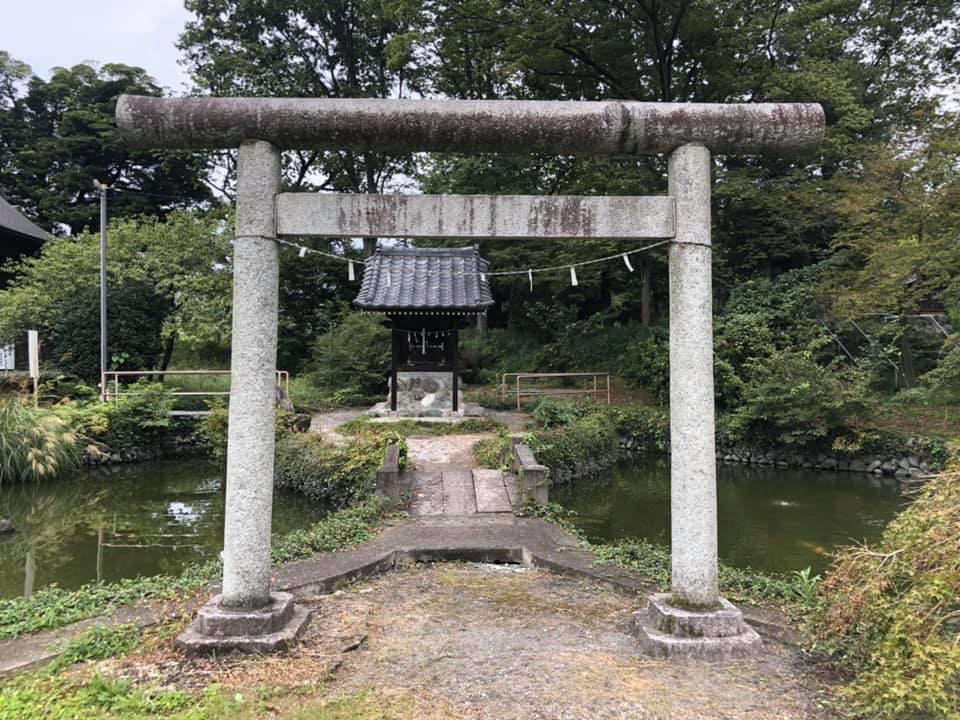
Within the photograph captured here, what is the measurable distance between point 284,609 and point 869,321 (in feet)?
56.8

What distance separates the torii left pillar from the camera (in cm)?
443

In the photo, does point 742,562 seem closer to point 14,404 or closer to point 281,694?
point 281,694

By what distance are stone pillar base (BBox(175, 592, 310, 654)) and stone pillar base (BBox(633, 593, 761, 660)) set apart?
8.20 ft

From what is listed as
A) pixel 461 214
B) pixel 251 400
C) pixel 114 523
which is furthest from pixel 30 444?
pixel 461 214

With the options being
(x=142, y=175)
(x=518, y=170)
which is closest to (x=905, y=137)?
(x=518, y=170)

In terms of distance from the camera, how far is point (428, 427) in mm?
14523

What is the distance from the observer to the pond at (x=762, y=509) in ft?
27.9

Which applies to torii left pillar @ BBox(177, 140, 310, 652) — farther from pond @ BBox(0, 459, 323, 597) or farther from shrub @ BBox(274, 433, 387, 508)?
shrub @ BBox(274, 433, 387, 508)

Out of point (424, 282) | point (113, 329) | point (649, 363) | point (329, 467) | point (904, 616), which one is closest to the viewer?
point (904, 616)

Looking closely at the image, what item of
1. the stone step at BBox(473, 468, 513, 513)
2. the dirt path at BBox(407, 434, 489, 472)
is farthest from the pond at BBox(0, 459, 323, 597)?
the stone step at BBox(473, 468, 513, 513)

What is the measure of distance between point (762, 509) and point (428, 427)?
23.7ft

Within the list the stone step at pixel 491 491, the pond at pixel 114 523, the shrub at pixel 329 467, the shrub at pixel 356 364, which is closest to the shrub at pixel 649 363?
the shrub at pixel 356 364

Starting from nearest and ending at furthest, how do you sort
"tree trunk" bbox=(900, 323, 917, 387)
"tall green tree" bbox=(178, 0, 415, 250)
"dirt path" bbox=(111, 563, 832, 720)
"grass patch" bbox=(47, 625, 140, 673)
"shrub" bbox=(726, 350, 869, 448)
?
"dirt path" bbox=(111, 563, 832, 720) < "grass patch" bbox=(47, 625, 140, 673) < "shrub" bbox=(726, 350, 869, 448) < "tree trunk" bbox=(900, 323, 917, 387) < "tall green tree" bbox=(178, 0, 415, 250)

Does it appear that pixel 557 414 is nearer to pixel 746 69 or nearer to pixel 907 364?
pixel 907 364
